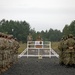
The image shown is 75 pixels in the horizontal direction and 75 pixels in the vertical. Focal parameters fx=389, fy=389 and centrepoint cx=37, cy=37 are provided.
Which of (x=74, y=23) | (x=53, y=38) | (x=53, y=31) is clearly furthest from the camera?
(x=53, y=31)

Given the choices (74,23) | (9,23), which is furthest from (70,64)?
(9,23)

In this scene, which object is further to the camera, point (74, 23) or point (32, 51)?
point (74, 23)

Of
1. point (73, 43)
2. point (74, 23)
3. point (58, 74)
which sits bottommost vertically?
point (58, 74)

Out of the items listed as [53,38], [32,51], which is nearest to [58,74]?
[32,51]

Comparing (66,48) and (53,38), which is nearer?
(66,48)

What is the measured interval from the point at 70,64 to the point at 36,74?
664 centimetres

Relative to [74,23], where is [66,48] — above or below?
below

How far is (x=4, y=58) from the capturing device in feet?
65.9

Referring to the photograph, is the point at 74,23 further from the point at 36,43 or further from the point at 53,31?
the point at 53,31

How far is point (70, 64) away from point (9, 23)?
118 m

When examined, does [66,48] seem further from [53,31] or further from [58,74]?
[53,31]

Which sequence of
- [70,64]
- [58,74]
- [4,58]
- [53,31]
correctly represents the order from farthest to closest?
[53,31]
[70,64]
[4,58]
[58,74]

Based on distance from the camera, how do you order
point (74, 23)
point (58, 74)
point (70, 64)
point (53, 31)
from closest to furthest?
point (58, 74), point (70, 64), point (74, 23), point (53, 31)

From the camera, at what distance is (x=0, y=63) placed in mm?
18672
